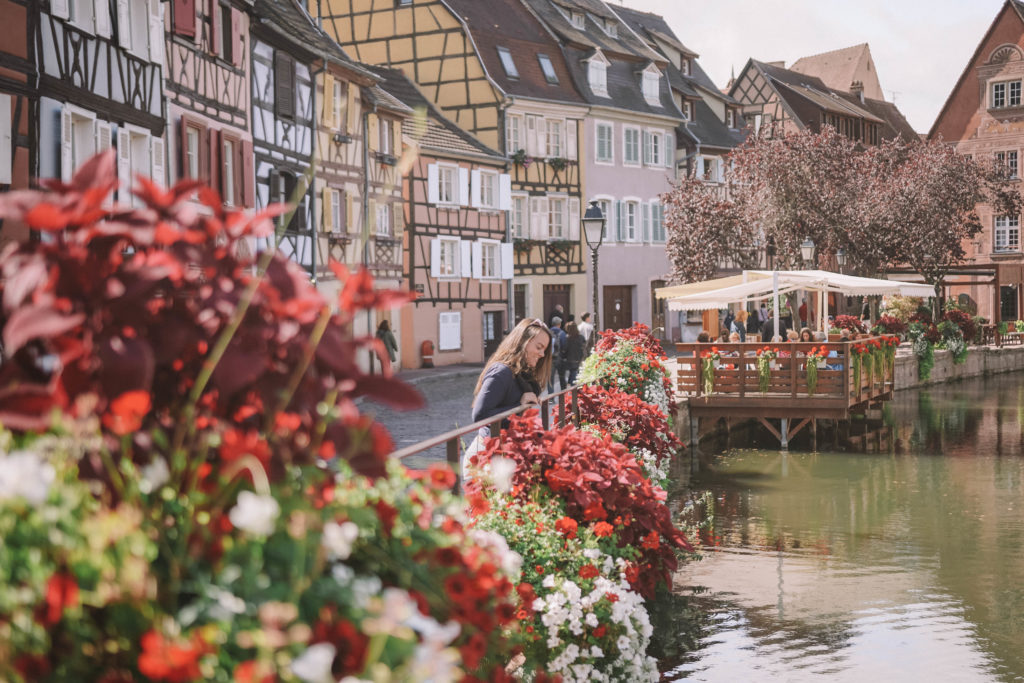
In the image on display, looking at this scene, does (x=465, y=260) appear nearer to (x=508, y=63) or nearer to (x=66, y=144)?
(x=508, y=63)

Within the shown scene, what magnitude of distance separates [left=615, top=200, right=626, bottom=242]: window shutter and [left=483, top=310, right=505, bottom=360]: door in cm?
754

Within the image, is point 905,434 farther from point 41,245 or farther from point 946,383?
point 41,245

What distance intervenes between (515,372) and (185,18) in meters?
14.8

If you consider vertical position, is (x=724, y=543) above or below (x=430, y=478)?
below

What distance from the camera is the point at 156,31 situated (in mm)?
18641

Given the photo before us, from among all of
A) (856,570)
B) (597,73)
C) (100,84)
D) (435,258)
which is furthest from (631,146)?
(856,570)

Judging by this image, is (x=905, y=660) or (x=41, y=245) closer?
(x=41, y=245)

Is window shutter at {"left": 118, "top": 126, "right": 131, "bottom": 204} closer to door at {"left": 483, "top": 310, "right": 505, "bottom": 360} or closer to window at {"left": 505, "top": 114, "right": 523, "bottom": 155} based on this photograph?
door at {"left": 483, "top": 310, "right": 505, "bottom": 360}

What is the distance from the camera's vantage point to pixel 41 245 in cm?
193

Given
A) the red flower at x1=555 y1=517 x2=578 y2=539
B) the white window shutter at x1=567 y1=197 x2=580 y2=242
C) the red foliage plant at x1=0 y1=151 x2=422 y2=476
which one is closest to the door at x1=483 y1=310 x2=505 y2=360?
the white window shutter at x1=567 y1=197 x2=580 y2=242

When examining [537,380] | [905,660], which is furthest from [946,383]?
[537,380]

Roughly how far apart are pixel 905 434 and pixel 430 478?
21.8 meters

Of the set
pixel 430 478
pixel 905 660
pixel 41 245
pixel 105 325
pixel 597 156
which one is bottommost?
pixel 905 660

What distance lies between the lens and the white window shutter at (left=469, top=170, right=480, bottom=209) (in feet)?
125
